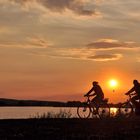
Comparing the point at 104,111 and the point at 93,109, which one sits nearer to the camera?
the point at 93,109

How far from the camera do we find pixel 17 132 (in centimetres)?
2252

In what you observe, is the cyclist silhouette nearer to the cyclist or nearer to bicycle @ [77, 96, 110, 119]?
bicycle @ [77, 96, 110, 119]

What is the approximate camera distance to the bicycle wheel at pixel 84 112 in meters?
38.1

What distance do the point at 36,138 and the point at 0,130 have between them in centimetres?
380

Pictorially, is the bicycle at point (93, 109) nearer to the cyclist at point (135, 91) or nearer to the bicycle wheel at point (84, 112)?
the bicycle wheel at point (84, 112)

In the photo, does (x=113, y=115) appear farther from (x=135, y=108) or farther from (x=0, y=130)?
(x=0, y=130)

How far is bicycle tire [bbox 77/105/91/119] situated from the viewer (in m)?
38.1

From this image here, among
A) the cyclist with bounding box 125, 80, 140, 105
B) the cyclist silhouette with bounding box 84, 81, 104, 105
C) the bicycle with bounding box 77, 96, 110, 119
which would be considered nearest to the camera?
the cyclist with bounding box 125, 80, 140, 105

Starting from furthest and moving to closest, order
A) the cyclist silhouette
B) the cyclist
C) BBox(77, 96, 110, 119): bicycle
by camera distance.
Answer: BBox(77, 96, 110, 119): bicycle, the cyclist silhouette, the cyclist

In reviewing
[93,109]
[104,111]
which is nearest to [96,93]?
[93,109]

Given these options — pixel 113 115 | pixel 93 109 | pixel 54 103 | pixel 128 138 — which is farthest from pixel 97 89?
pixel 128 138

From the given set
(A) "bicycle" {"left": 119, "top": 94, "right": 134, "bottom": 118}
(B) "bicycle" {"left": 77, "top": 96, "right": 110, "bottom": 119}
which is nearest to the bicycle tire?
(B) "bicycle" {"left": 77, "top": 96, "right": 110, "bottom": 119}

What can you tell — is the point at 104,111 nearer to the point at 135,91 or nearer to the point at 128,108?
the point at 128,108

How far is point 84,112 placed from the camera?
128ft
